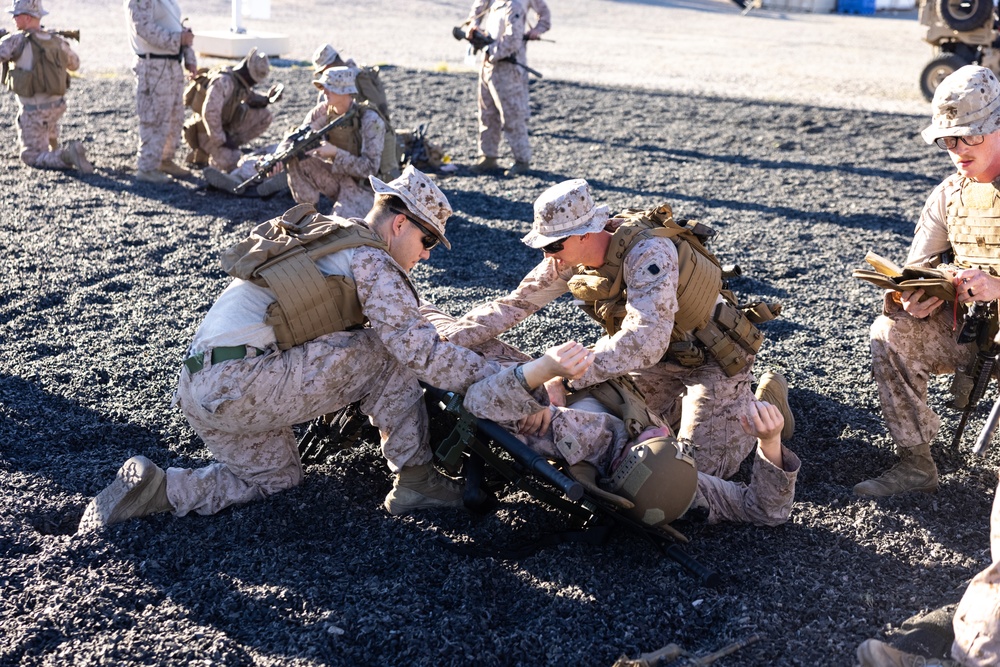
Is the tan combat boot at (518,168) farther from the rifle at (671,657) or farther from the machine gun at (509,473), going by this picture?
the rifle at (671,657)

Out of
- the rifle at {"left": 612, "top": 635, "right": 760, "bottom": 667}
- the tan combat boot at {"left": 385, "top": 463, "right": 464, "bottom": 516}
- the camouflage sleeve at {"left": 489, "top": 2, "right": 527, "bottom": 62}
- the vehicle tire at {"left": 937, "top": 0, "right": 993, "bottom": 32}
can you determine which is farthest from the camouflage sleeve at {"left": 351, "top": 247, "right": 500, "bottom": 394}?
the vehicle tire at {"left": 937, "top": 0, "right": 993, "bottom": 32}

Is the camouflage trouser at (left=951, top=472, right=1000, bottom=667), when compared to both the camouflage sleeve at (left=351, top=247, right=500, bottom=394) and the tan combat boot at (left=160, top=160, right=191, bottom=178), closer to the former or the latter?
the camouflage sleeve at (left=351, top=247, right=500, bottom=394)

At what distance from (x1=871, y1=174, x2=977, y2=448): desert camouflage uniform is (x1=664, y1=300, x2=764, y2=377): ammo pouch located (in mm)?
558

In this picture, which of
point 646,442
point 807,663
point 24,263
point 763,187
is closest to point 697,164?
point 763,187

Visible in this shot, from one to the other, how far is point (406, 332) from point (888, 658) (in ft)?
6.46

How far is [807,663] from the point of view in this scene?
311 cm

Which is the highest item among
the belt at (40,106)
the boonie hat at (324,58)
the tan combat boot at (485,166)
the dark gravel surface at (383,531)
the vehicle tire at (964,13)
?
the vehicle tire at (964,13)

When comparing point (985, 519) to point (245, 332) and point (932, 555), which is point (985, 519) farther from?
point (245, 332)

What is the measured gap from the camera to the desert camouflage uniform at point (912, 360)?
428 cm

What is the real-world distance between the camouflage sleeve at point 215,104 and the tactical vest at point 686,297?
6286 millimetres

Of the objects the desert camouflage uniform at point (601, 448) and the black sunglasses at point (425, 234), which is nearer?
the desert camouflage uniform at point (601, 448)

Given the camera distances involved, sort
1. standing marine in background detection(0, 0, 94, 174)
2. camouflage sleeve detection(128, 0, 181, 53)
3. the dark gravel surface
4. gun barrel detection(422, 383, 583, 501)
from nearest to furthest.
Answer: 1. the dark gravel surface
2. gun barrel detection(422, 383, 583, 501)
3. camouflage sleeve detection(128, 0, 181, 53)
4. standing marine in background detection(0, 0, 94, 174)

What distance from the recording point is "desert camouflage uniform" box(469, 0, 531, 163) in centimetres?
A: 986

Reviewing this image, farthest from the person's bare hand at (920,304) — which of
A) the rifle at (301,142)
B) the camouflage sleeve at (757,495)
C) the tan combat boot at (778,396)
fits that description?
the rifle at (301,142)
